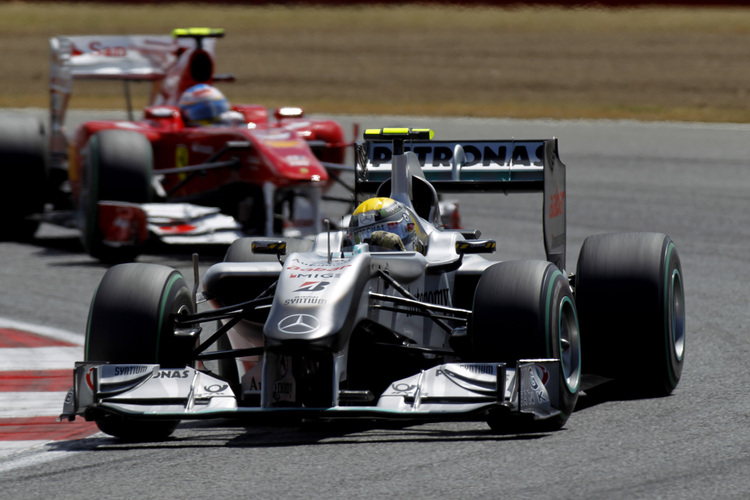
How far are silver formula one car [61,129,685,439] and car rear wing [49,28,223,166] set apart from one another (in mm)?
8794

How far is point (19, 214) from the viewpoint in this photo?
16438mm

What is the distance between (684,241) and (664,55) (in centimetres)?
2454

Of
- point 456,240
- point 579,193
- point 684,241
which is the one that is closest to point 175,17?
point 579,193

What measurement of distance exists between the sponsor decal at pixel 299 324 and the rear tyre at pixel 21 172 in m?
10.2

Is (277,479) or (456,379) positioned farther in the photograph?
(456,379)

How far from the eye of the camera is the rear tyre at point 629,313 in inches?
311

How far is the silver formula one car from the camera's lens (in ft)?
22.4

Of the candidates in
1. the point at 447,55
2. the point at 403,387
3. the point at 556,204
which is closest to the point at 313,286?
the point at 403,387

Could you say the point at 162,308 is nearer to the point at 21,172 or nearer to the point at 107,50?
the point at 21,172

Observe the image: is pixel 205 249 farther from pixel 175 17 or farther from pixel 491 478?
pixel 175 17

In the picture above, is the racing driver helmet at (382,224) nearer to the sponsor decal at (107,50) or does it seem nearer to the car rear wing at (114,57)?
the car rear wing at (114,57)

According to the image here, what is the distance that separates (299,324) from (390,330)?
2.73 feet

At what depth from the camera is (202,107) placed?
16016 millimetres

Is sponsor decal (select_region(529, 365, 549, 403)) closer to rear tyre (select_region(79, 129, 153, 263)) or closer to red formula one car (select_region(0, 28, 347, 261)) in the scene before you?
red formula one car (select_region(0, 28, 347, 261))
